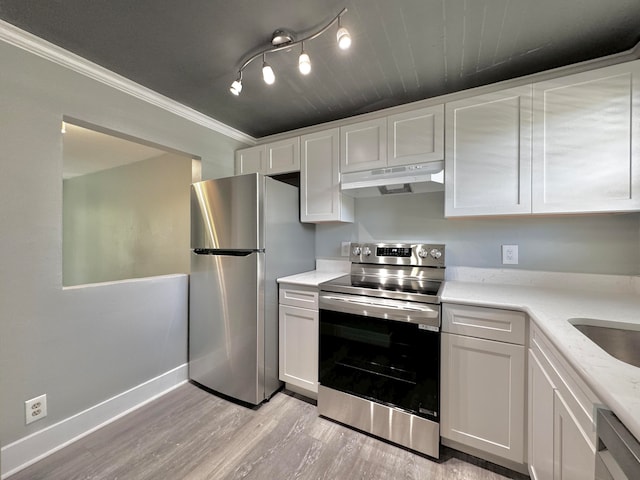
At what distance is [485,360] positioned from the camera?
1.37 meters

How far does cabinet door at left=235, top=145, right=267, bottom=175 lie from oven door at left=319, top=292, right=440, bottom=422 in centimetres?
145

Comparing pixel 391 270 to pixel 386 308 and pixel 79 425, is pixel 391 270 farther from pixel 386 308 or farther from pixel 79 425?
pixel 79 425

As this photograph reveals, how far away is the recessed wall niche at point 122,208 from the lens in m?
3.16

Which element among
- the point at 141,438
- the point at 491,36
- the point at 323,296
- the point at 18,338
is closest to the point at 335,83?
the point at 491,36

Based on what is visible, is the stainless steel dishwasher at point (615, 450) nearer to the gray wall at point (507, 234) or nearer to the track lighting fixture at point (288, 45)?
the gray wall at point (507, 234)

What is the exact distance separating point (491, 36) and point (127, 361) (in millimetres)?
3096

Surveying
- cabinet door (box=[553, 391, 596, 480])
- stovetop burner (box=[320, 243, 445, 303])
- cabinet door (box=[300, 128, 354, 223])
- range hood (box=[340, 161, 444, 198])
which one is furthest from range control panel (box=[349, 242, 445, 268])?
cabinet door (box=[553, 391, 596, 480])

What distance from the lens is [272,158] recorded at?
95.3 inches

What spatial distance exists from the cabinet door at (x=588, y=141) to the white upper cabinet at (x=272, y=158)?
1696 mm

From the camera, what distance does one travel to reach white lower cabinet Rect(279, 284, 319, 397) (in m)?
1.89

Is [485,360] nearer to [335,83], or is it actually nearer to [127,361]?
[335,83]

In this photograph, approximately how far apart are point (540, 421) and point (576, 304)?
592 millimetres

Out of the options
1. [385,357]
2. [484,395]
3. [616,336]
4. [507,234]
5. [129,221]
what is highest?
[129,221]

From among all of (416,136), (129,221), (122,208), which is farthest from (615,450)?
(122,208)
